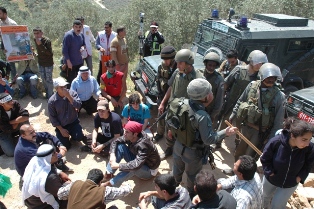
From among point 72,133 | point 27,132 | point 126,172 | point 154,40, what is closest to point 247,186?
point 126,172

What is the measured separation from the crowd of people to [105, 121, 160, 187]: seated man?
0.04 feet

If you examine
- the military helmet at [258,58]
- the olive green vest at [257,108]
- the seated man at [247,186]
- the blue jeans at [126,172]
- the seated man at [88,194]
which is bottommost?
the blue jeans at [126,172]

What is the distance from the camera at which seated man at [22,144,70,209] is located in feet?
10.7

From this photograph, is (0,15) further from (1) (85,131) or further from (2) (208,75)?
(2) (208,75)

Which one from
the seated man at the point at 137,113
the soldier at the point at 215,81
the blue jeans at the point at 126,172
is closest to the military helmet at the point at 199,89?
the soldier at the point at 215,81

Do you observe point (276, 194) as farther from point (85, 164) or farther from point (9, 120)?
point (9, 120)

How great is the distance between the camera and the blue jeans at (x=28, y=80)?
6.80 metres

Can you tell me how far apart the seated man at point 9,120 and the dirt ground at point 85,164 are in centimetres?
26

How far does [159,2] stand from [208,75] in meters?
11.2

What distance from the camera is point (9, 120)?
481 cm

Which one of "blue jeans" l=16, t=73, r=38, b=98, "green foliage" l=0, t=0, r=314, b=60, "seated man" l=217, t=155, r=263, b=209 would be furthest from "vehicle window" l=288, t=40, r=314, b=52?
"green foliage" l=0, t=0, r=314, b=60

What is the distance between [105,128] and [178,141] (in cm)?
179

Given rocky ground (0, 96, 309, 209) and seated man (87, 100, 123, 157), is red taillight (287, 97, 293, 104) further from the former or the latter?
seated man (87, 100, 123, 157)

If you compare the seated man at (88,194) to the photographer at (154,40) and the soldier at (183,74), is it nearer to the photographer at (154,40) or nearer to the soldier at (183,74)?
the soldier at (183,74)
